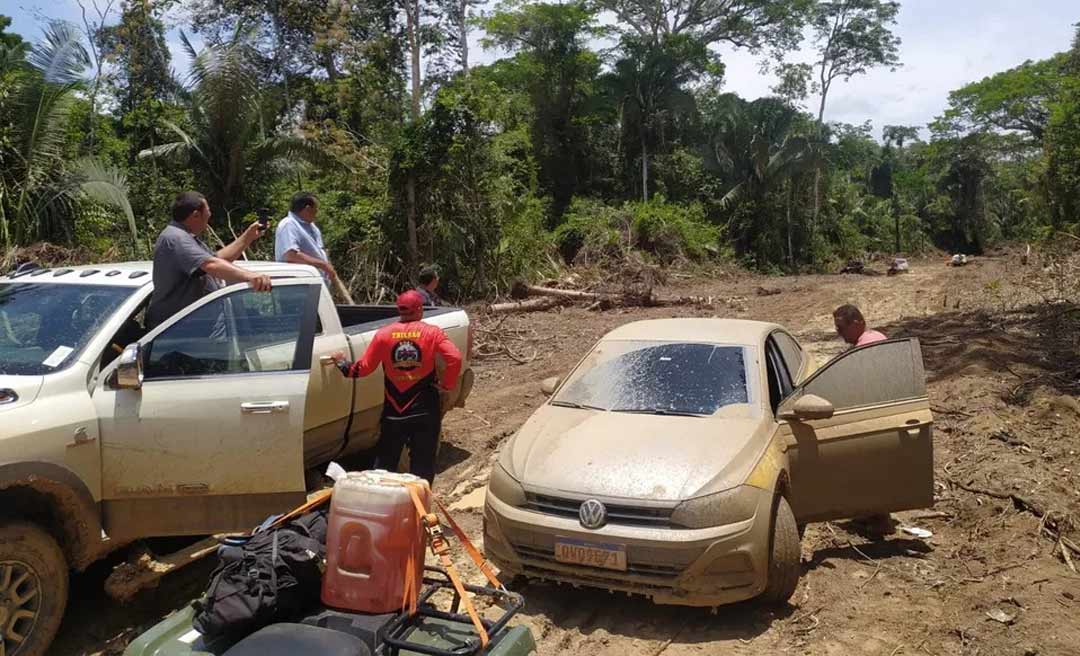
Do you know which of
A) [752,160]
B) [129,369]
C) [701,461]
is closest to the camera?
[129,369]

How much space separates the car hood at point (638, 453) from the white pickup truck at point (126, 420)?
1.36m

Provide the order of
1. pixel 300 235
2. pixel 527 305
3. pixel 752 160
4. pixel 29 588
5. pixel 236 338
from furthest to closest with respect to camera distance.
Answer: pixel 752 160
pixel 527 305
pixel 300 235
pixel 236 338
pixel 29 588

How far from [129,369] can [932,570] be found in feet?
15.9

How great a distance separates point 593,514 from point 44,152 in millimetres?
12451

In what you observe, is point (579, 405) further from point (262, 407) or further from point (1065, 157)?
point (1065, 157)

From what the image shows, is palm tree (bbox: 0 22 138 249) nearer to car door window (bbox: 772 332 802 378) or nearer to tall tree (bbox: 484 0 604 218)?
car door window (bbox: 772 332 802 378)

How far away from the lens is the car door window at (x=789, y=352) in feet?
19.4

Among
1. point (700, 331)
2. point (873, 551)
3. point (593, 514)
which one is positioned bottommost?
point (873, 551)

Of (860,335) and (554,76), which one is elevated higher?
(554,76)

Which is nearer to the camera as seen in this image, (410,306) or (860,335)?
(410,306)

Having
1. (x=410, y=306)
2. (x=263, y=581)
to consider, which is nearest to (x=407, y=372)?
(x=410, y=306)

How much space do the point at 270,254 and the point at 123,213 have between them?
3601 mm

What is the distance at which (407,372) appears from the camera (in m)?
5.01

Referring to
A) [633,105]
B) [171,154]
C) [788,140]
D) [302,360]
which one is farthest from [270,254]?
[788,140]
